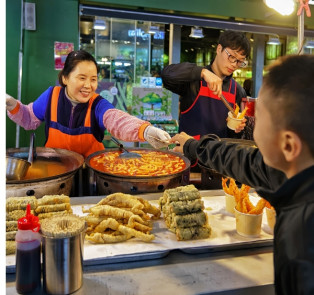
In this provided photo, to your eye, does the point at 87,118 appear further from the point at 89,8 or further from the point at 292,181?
the point at 89,8

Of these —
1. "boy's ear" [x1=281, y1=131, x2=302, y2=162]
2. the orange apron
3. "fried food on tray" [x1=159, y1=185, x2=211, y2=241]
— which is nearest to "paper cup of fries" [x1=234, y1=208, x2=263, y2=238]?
"fried food on tray" [x1=159, y1=185, x2=211, y2=241]

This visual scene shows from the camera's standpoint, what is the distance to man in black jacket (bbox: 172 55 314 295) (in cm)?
93

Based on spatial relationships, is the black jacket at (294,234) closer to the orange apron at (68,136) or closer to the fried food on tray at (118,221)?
the fried food on tray at (118,221)

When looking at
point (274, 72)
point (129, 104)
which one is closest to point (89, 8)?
point (129, 104)

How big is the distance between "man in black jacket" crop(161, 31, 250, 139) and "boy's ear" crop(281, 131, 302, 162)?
2.20 meters

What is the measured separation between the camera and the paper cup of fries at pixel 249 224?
1527mm

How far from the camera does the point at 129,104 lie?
6293mm

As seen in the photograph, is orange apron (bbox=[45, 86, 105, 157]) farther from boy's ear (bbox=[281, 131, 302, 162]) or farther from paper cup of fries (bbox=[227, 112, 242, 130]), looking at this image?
boy's ear (bbox=[281, 131, 302, 162])

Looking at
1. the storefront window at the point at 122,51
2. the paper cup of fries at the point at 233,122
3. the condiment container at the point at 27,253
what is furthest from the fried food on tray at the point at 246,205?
the storefront window at the point at 122,51

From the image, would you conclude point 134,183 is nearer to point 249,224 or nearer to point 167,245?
point 167,245

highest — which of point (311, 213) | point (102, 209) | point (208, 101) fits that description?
point (208, 101)

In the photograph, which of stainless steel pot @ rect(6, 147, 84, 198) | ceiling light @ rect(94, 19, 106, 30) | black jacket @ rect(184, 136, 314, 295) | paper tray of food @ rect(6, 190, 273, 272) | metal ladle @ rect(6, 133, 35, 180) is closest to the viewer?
black jacket @ rect(184, 136, 314, 295)

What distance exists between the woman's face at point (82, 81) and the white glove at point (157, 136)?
2.27 ft

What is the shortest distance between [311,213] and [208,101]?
257 cm
